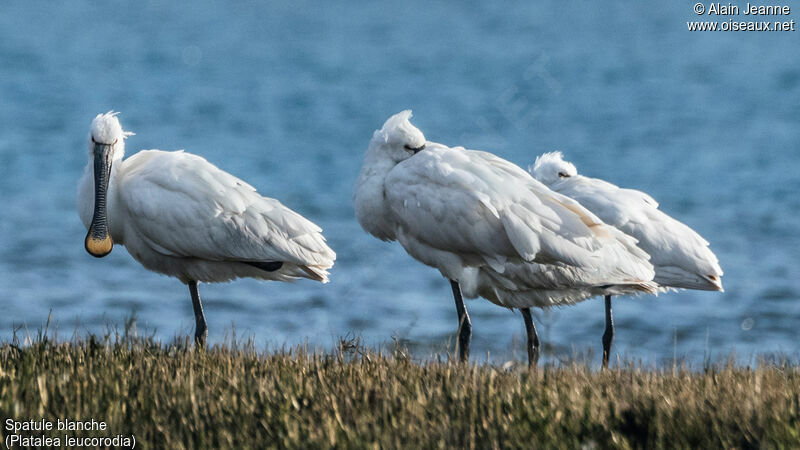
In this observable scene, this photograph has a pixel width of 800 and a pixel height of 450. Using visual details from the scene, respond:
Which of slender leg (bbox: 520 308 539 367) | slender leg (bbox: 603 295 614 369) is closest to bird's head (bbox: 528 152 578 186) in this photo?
slender leg (bbox: 603 295 614 369)

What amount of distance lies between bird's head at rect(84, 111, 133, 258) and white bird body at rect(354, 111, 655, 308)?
188 cm

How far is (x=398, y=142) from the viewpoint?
8.42 metres

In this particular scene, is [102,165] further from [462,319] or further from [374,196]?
[462,319]

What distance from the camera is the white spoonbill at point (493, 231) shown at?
757 cm

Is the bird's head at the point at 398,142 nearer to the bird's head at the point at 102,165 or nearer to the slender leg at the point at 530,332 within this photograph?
the slender leg at the point at 530,332

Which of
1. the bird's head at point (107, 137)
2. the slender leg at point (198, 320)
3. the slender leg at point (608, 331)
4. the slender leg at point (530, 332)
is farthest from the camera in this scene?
the slender leg at point (608, 331)

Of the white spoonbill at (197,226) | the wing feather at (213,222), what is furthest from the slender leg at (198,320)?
the wing feather at (213,222)

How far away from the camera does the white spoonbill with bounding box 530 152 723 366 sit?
9094 millimetres

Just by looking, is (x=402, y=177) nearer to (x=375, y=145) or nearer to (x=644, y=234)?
(x=375, y=145)

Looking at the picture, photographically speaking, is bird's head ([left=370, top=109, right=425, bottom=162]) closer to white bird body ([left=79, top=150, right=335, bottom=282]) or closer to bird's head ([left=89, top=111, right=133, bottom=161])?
white bird body ([left=79, top=150, right=335, bottom=282])

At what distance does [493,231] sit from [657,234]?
2.04 m

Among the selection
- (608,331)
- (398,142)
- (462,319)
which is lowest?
(462,319)

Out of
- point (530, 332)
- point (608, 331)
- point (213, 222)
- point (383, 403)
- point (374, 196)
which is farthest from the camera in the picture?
point (608, 331)

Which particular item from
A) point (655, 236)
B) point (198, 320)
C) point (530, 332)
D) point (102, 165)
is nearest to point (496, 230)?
point (530, 332)
